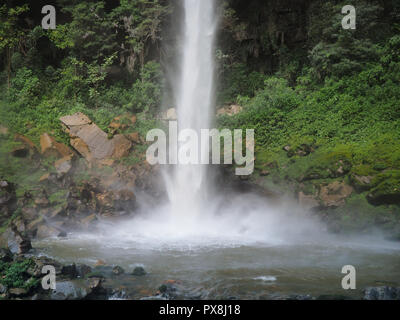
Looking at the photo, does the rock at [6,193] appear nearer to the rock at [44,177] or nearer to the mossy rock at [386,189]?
the rock at [44,177]

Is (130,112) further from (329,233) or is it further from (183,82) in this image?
(329,233)

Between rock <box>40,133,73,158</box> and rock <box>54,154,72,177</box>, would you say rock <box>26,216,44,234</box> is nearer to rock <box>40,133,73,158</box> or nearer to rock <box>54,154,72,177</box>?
rock <box>54,154,72,177</box>

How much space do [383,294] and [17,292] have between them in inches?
250

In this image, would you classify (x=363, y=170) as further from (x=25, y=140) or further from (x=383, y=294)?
(x=25, y=140)

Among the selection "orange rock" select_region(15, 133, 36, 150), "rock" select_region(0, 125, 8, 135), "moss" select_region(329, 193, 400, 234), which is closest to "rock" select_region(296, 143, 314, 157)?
"moss" select_region(329, 193, 400, 234)

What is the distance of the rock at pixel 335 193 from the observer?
485 inches

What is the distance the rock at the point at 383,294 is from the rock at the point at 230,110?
14080 millimetres

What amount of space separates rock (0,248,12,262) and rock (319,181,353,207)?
388 inches

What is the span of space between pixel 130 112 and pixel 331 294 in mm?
15867

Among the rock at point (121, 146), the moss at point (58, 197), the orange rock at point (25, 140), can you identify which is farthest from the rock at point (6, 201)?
the rock at point (121, 146)

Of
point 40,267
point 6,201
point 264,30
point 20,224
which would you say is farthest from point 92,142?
point 264,30

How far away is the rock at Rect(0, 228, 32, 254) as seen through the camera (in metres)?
Result: 9.02

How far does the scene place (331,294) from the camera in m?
6.28
